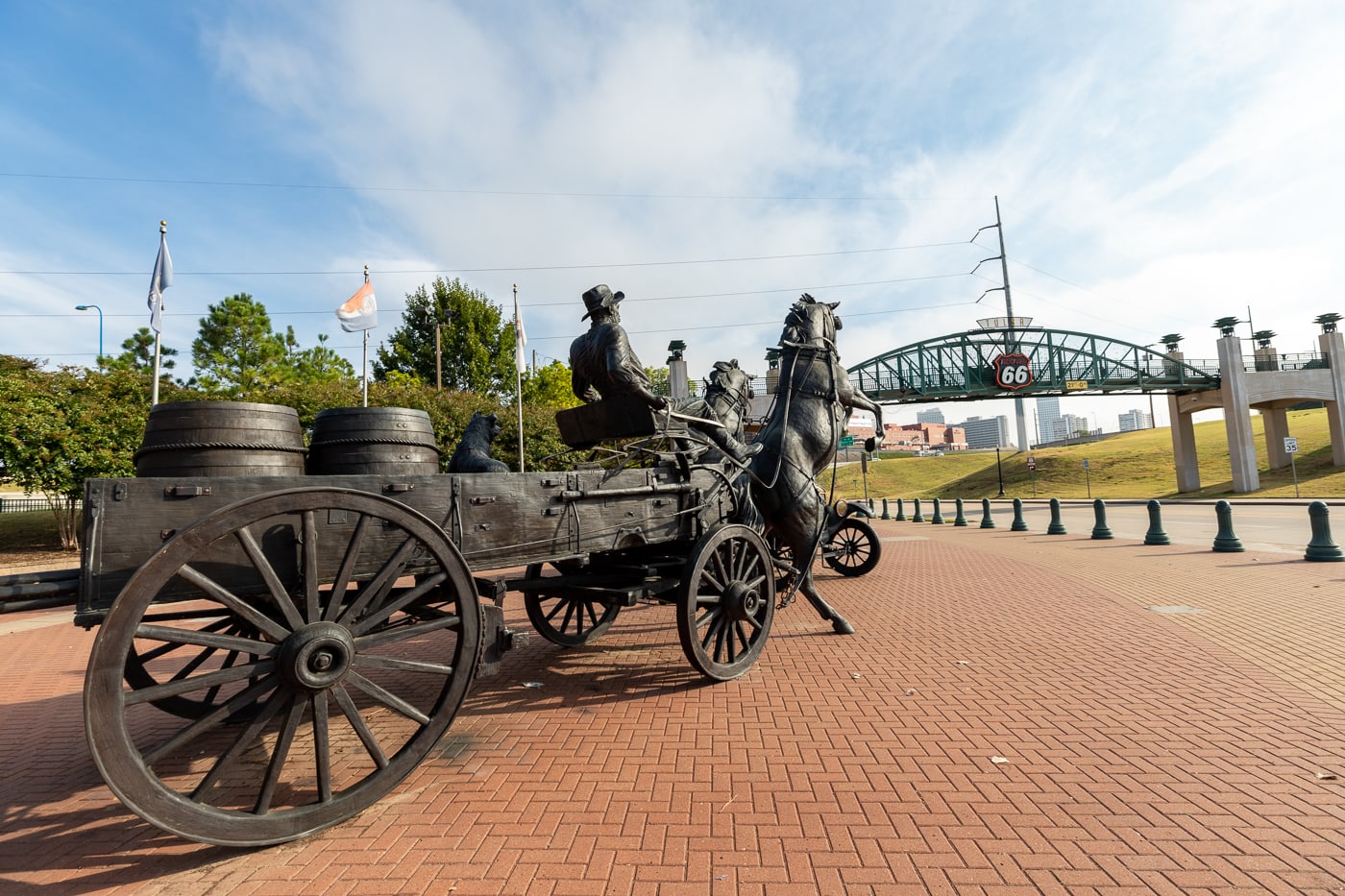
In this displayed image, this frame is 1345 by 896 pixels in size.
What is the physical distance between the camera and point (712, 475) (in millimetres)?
5562

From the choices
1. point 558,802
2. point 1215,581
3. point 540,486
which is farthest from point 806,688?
point 1215,581

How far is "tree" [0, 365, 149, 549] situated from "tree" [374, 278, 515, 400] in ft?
65.4

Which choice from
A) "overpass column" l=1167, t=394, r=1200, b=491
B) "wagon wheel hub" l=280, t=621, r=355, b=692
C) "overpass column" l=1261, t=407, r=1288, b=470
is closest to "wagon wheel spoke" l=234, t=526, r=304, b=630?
"wagon wheel hub" l=280, t=621, r=355, b=692

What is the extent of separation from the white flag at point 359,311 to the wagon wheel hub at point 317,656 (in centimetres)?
1248

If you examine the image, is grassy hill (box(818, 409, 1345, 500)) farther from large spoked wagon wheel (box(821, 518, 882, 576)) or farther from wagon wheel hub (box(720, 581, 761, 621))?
wagon wheel hub (box(720, 581, 761, 621))

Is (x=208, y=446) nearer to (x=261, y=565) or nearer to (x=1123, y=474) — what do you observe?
(x=261, y=565)

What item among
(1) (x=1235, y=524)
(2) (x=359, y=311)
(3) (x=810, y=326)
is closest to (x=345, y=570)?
(3) (x=810, y=326)

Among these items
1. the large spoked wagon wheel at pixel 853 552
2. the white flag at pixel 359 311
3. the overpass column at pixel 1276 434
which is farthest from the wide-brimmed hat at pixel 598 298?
the overpass column at pixel 1276 434

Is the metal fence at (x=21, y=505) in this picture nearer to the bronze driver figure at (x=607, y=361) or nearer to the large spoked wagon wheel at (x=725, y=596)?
the bronze driver figure at (x=607, y=361)

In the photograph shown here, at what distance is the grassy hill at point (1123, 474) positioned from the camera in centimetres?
3328

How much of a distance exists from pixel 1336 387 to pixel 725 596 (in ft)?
152

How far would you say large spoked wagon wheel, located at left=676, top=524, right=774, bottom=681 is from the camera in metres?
4.45

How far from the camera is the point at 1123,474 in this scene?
44.7 m

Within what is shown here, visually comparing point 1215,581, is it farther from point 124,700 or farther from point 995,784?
point 124,700
